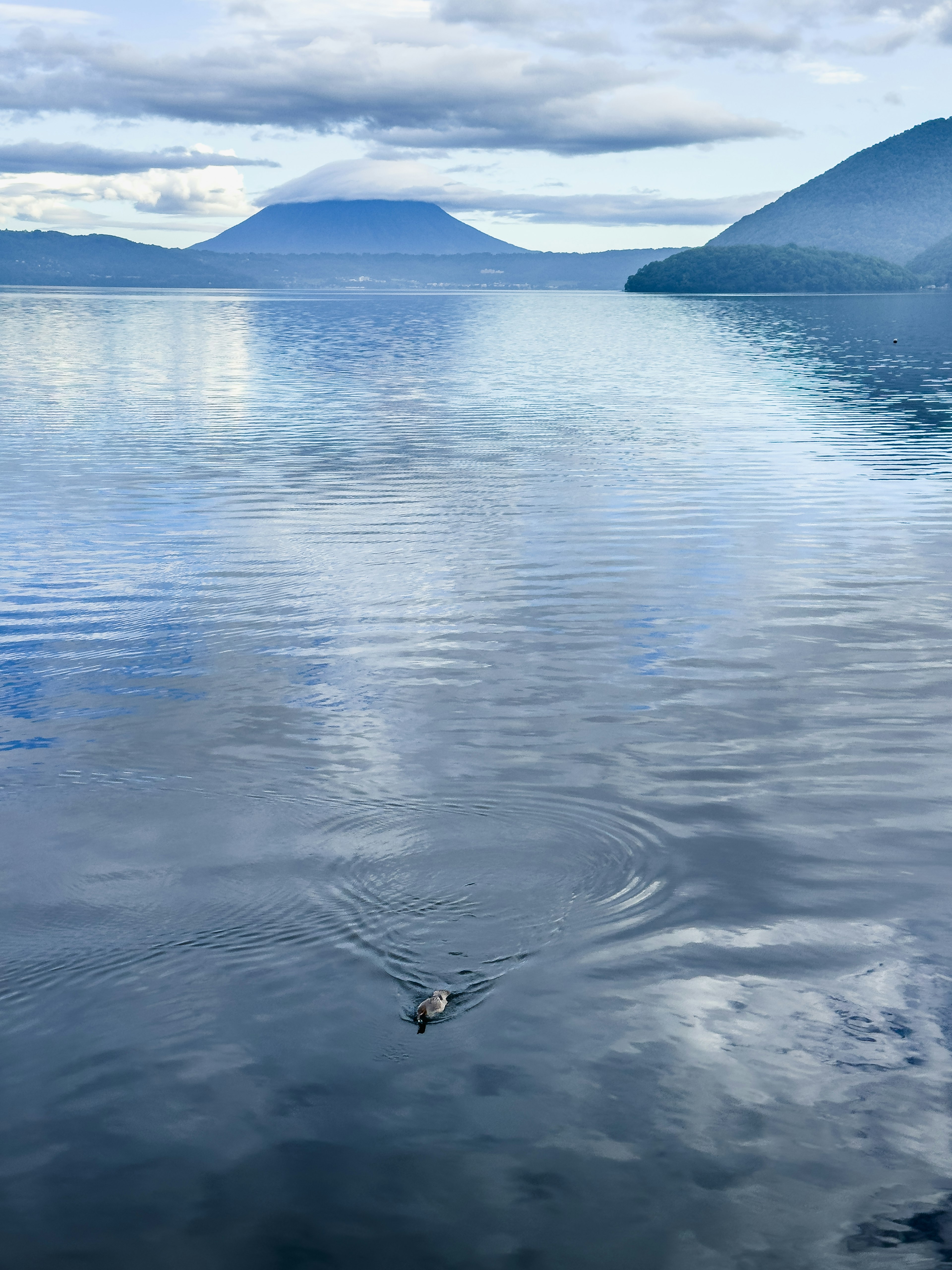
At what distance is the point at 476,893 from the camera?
1128cm

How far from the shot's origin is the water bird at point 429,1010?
9453 mm

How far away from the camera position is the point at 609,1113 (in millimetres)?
8648

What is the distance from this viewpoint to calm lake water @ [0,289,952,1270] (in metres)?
7.89

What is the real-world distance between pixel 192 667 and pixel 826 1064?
12.2 metres

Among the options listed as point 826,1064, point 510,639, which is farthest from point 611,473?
point 826,1064

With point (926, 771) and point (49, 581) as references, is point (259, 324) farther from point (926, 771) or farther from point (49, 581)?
point (926, 771)

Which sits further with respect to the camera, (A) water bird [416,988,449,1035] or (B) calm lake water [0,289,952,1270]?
(A) water bird [416,988,449,1035]

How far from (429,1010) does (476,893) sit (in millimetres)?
1933

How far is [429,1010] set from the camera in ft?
31.1

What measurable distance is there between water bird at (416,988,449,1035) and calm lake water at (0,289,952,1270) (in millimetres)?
110

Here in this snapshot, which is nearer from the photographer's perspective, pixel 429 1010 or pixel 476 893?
pixel 429 1010

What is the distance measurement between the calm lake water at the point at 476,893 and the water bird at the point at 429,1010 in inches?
4.3

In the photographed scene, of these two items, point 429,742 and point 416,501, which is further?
point 416,501

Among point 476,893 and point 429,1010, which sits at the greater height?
point 476,893
